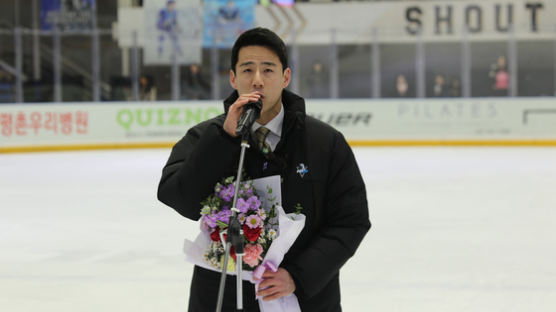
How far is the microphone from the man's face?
0.21 feet

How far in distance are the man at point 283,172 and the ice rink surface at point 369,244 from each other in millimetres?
1721

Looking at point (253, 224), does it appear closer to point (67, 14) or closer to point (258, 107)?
point (258, 107)

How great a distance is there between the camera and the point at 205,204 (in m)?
1.52

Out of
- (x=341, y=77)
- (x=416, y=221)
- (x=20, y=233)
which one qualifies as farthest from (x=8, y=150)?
(x=416, y=221)

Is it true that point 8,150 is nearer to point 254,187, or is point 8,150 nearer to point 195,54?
point 195,54

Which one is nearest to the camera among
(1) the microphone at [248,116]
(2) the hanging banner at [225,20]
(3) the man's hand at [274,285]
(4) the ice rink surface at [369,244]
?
(1) the microphone at [248,116]

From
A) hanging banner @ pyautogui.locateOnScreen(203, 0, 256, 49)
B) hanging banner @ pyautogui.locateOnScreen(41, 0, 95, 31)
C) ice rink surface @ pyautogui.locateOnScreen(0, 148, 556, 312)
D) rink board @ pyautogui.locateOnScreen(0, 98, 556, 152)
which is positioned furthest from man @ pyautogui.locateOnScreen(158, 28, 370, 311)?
hanging banner @ pyautogui.locateOnScreen(41, 0, 95, 31)

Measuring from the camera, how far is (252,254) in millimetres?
1482

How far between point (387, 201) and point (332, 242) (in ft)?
17.1

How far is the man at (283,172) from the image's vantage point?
1519 millimetres

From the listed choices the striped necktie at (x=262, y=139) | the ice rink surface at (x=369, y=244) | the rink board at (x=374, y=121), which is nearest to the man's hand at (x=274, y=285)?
the striped necktie at (x=262, y=139)

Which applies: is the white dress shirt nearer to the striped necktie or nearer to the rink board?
the striped necktie

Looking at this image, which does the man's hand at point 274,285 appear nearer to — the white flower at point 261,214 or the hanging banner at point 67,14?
the white flower at point 261,214

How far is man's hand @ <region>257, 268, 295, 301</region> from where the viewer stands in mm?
1514
